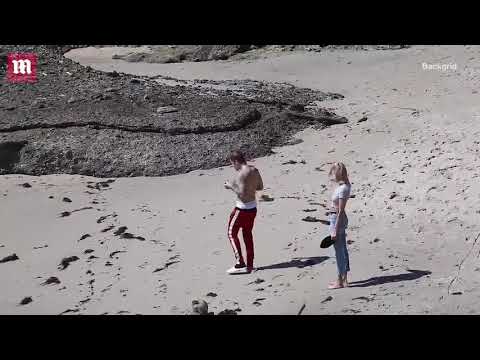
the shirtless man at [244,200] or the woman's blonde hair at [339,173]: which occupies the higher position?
the woman's blonde hair at [339,173]

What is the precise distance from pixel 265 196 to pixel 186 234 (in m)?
1.48

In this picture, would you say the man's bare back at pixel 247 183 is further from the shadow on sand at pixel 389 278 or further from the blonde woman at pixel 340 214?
the shadow on sand at pixel 389 278

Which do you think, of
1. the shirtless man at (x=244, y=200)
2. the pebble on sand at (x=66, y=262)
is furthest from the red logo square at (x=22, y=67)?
the shirtless man at (x=244, y=200)

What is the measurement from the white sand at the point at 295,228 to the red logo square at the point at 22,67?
3.13 metres

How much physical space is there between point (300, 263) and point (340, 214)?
4.20ft

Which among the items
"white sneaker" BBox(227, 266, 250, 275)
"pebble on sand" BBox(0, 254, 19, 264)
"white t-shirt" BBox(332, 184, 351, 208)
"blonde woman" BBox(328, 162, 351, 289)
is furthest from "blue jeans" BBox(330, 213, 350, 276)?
"pebble on sand" BBox(0, 254, 19, 264)

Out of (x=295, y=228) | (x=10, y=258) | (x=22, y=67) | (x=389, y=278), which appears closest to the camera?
(x=389, y=278)

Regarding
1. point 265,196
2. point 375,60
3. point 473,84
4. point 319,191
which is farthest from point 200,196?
point 375,60

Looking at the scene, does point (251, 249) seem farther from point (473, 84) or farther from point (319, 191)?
point (473, 84)

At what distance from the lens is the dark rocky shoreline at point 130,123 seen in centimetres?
1126

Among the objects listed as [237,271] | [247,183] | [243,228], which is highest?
[247,183]

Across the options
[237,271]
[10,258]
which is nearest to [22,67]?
[10,258]

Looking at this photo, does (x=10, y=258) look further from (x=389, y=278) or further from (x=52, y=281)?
(x=389, y=278)

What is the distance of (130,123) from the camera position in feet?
39.2
